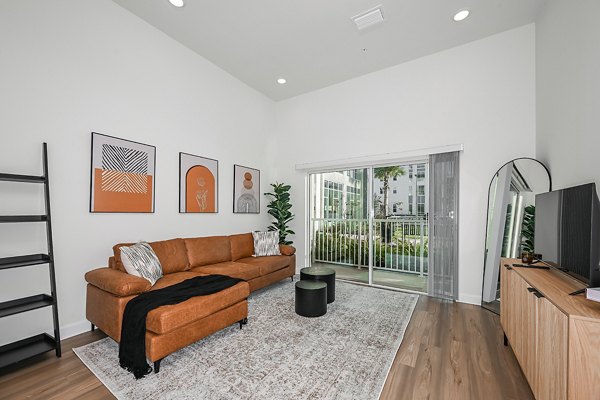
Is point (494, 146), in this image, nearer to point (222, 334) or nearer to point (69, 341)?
point (222, 334)


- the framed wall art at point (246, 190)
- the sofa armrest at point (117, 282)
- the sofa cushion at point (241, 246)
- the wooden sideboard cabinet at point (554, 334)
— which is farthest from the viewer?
the framed wall art at point (246, 190)

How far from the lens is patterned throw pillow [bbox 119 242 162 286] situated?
250 cm

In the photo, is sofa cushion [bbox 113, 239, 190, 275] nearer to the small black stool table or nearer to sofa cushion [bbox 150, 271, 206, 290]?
sofa cushion [bbox 150, 271, 206, 290]

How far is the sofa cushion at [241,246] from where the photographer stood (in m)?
4.06

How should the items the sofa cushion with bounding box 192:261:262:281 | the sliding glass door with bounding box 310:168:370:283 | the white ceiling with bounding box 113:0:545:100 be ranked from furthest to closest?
the sliding glass door with bounding box 310:168:370:283, the sofa cushion with bounding box 192:261:262:281, the white ceiling with bounding box 113:0:545:100

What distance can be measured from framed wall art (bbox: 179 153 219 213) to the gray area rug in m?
1.77

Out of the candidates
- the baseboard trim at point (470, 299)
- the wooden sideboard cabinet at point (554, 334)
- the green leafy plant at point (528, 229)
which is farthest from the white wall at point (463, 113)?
the wooden sideboard cabinet at point (554, 334)

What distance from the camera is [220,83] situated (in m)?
4.30

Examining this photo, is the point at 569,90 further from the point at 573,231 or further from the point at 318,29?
the point at 318,29

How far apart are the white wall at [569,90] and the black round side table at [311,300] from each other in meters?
2.55

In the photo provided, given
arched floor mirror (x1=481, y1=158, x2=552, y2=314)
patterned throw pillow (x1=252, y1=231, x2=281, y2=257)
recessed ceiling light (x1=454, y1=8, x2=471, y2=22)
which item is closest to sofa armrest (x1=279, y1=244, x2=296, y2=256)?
patterned throw pillow (x1=252, y1=231, x2=281, y2=257)

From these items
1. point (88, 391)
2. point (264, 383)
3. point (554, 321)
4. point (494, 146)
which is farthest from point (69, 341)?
point (494, 146)

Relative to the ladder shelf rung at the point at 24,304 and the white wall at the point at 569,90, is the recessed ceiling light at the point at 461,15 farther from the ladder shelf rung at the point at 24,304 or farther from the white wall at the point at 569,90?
the ladder shelf rung at the point at 24,304

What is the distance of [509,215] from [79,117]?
5.02 m
